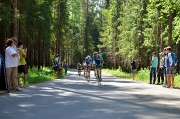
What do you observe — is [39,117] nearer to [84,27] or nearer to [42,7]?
[42,7]

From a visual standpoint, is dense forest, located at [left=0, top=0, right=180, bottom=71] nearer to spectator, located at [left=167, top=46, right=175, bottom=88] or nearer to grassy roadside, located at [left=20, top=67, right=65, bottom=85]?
grassy roadside, located at [left=20, top=67, right=65, bottom=85]

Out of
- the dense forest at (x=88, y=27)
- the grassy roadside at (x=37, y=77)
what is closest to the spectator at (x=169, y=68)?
the dense forest at (x=88, y=27)

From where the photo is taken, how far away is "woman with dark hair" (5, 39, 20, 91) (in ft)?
37.8

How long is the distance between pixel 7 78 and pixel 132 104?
5246 millimetres

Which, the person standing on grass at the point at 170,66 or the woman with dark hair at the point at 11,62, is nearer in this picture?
the woman with dark hair at the point at 11,62

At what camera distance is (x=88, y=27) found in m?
87.4

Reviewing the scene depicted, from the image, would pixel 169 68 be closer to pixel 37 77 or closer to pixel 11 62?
pixel 11 62

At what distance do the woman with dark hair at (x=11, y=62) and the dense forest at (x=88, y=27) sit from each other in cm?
608

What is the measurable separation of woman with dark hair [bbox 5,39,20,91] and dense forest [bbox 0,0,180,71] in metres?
6.08

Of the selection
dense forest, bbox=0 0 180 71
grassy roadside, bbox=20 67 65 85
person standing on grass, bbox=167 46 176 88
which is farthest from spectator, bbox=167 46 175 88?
grassy roadside, bbox=20 67 65 85

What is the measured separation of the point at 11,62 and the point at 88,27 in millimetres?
76368

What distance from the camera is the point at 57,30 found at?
41219 mm

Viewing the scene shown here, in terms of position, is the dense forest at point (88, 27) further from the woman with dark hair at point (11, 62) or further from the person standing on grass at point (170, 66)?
the person standing on grass at point (170, 66)

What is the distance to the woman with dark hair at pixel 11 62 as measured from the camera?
11523 mm
